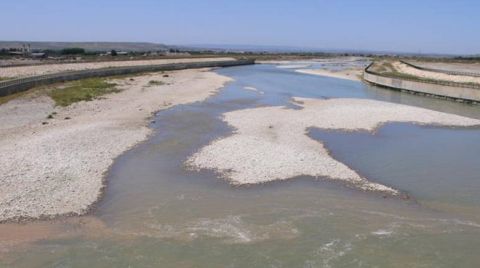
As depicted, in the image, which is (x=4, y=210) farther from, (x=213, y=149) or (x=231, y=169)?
(x=213, y=149)

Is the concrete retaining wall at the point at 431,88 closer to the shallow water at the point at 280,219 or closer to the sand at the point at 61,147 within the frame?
the shallow water at the point at 280,219

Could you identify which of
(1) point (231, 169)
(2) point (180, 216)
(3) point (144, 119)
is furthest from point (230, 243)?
(3) point (144, 119)

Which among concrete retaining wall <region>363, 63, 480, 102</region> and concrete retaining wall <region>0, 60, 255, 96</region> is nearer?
concrete retaining wall <region>0, 60, 255, 96</region>

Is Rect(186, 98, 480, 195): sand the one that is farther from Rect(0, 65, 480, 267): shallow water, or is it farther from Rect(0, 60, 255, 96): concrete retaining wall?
Rect(0, 60, 255, 96): concrete retaining wall

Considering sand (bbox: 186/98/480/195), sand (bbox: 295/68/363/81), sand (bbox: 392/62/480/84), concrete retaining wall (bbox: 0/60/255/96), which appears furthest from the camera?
sand (bbox: 295/68/363/81)

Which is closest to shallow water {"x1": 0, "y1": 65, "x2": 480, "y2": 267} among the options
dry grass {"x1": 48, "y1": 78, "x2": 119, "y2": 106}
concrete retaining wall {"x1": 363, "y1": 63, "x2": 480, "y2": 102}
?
dry grass {"x1": 48, "y1": 78, "x2": 119, "y2": 106}

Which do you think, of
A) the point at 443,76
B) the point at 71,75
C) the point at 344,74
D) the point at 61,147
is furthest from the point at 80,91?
the point at 344,74
